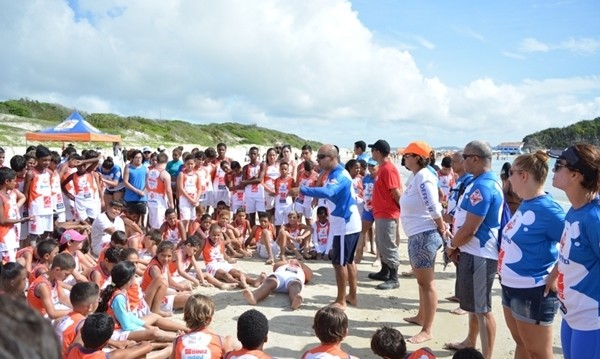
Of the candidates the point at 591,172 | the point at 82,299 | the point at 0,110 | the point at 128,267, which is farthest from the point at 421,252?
the point at 0,110

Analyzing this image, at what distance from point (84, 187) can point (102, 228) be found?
145 cm

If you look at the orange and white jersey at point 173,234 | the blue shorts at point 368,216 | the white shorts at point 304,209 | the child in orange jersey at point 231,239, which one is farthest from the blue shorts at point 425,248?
the white shorts at point 304,209

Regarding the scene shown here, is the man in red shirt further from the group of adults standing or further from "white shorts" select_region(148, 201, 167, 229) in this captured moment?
"white shorts" select_region(148, 201, 167, 229)

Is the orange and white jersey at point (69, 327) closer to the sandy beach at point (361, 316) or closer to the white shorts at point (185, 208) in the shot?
the sandy beach at point (361, 316)

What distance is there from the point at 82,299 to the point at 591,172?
3915 millimetres

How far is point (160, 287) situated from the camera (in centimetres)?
520

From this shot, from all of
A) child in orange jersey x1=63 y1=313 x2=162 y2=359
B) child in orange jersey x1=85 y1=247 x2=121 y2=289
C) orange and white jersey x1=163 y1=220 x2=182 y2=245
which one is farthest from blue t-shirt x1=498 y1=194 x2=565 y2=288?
orange and white jersey x1=163 y1=220 x2=182 y2=245

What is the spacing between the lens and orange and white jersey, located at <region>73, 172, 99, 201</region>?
827 cm

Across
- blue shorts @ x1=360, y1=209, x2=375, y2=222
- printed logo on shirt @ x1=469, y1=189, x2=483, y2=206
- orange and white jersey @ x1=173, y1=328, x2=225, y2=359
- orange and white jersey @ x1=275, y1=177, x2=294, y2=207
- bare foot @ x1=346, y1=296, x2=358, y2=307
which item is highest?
printed logo on shirt @ x1=469, y1=189, x2=483, y2=206

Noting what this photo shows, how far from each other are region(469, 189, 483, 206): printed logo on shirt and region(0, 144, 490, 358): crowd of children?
4.79 feet

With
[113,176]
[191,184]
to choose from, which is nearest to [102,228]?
[191,184]

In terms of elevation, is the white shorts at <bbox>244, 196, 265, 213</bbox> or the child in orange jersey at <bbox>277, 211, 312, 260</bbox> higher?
the white shorts at <bbox>244, 196, 265, 213</bbox>

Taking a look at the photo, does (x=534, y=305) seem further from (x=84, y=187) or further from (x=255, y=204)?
(x=84, y=187)

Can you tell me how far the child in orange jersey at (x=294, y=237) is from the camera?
8336 millimetres
